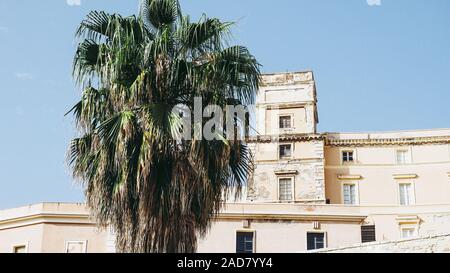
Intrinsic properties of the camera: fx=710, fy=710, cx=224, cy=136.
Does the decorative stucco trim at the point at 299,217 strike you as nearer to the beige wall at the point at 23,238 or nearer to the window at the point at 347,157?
the beige wall at the point at 23,238

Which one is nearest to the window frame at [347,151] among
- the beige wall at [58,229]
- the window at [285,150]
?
the window at [285,150]

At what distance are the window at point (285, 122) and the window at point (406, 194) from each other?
8.26 meters

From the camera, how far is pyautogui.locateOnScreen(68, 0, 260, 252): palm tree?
1424cm

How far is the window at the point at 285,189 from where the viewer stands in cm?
4562

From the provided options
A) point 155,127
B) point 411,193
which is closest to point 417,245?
point 155,127

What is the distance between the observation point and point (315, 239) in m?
29.9

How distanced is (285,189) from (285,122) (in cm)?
463
